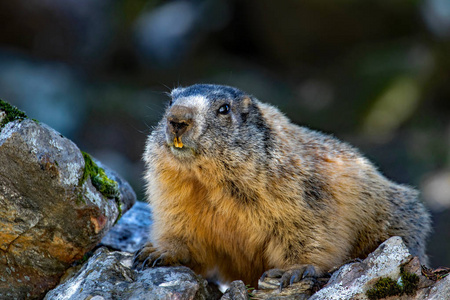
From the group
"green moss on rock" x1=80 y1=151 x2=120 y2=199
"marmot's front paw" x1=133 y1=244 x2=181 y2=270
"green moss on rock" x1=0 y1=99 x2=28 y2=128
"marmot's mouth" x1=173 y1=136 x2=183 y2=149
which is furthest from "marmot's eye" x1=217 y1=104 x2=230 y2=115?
"green moss on rock" x1=0 y1=99 x2=28 y2=128

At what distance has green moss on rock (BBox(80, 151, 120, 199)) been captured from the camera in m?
5.21

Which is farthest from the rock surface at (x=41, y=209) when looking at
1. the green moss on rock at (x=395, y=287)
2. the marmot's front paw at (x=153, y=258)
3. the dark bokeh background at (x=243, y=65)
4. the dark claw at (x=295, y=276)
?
the dark bokeh background at (x=243, y=65)

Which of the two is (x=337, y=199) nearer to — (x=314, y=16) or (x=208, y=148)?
(x=208, y=148)

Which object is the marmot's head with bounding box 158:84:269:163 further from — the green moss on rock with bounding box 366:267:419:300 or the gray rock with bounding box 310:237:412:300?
the green moss on rock with bounding box 366:267:419:300

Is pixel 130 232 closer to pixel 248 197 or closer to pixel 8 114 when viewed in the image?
pixel 248 197

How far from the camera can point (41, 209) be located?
4.95 m

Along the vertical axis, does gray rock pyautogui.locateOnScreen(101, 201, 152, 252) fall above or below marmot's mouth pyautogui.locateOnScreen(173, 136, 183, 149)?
above

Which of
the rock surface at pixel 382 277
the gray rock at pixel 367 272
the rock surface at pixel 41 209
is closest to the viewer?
the rock surface at pixel 382 277

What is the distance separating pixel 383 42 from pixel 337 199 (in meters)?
11.3

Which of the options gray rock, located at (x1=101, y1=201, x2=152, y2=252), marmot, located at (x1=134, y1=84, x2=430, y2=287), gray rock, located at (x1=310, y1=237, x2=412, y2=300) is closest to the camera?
gray rock, located at (x1=310, y1=237, x2=412, y2=300)

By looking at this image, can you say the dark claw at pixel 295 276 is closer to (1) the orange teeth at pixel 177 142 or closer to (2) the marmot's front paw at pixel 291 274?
(2) the marmot's front paw at pixel 291 274

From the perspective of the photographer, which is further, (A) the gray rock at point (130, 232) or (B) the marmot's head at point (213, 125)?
(A) the gray rock at point (130, 232)

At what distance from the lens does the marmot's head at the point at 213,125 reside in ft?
16.3

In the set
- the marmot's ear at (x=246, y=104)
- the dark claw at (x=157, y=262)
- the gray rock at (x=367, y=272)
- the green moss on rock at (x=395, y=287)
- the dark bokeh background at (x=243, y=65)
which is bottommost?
the green moss on rock at (x=395, y=287)
